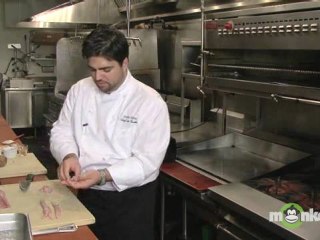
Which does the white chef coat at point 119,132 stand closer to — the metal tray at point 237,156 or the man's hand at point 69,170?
the man's hand at point 69,170

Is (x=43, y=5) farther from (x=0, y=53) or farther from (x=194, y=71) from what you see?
(x=194, y=71)

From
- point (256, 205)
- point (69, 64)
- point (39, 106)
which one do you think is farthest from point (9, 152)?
point (39, 106)

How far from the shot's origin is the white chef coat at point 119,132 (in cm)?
183

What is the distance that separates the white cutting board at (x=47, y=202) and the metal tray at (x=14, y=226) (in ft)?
0.51

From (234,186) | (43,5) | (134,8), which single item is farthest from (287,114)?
(43,5)

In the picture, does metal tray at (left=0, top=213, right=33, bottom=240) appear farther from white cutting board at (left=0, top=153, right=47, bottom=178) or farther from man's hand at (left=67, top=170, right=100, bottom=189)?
white cutting board at (left=0, top=153, right=47, bottom=178)

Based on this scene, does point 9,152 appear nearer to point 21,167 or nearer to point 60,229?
point 21,167

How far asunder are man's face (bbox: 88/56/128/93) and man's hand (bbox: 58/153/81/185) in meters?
0.36

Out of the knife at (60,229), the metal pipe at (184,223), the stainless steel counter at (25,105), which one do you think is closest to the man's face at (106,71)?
the knife at (60,229)

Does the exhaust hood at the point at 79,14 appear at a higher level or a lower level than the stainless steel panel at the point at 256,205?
higher

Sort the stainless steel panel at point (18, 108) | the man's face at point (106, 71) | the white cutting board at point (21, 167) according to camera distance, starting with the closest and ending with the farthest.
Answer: the man's face at point (106, 71), the white cutting board at point (21, 167), the stainless steel panel at point (18, 108)

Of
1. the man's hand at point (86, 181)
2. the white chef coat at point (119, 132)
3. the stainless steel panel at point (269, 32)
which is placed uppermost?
the stainless steel panel at point (269, 32)

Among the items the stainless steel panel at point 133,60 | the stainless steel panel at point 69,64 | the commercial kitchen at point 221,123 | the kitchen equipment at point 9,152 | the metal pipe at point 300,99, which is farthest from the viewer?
the stainless steel panel at point 69,64

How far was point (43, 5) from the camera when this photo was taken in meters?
7.46
